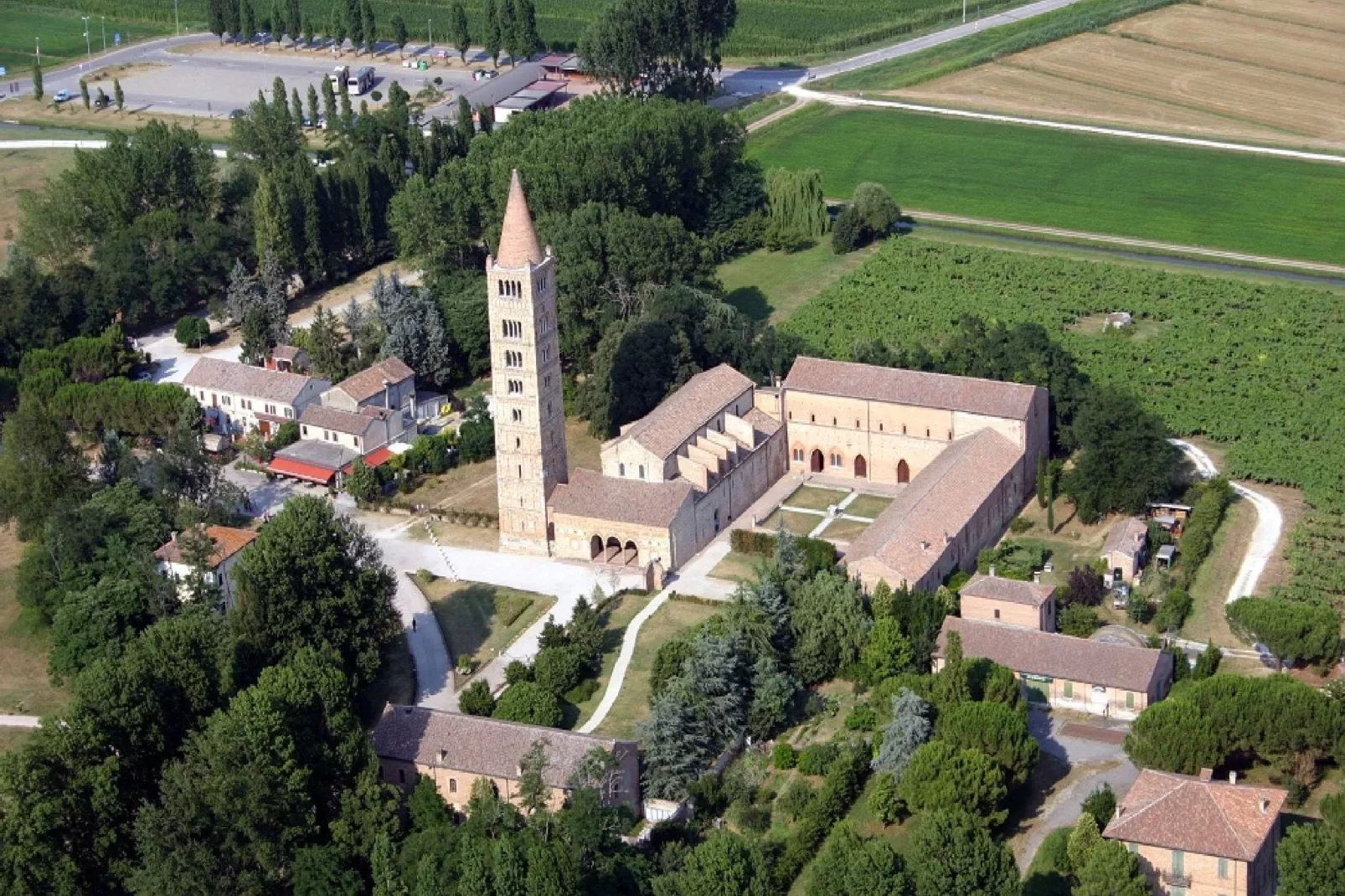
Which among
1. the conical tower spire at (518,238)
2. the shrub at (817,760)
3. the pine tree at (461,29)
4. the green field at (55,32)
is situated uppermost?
the conical tower spire at (518,238)

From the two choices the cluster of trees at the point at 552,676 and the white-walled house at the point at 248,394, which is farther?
the white-walled house at the point at 248,394

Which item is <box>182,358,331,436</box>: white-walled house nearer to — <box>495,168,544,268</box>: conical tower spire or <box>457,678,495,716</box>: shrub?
<box>495,168,544,268</box>: conical tower spire

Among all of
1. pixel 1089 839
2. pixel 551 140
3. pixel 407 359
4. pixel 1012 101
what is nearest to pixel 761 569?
pixel 1089 839

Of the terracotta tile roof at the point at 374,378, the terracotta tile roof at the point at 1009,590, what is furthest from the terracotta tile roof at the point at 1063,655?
the terracotta tile roof at the point at 374,378

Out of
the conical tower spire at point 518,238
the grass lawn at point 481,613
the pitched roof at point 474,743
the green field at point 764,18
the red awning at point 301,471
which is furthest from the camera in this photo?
the green field at point 764,18

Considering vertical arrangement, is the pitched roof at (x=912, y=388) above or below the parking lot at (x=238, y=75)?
below

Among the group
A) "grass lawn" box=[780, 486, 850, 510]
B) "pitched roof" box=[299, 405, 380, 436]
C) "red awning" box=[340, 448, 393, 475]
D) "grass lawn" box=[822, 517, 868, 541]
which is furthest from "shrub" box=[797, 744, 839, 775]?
"pitched roof" box=[299, 405, 380, 436]

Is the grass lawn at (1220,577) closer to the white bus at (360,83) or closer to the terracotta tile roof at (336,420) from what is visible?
the terracotta tile roof at (336,420)

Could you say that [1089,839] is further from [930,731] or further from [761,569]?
[761,569]
